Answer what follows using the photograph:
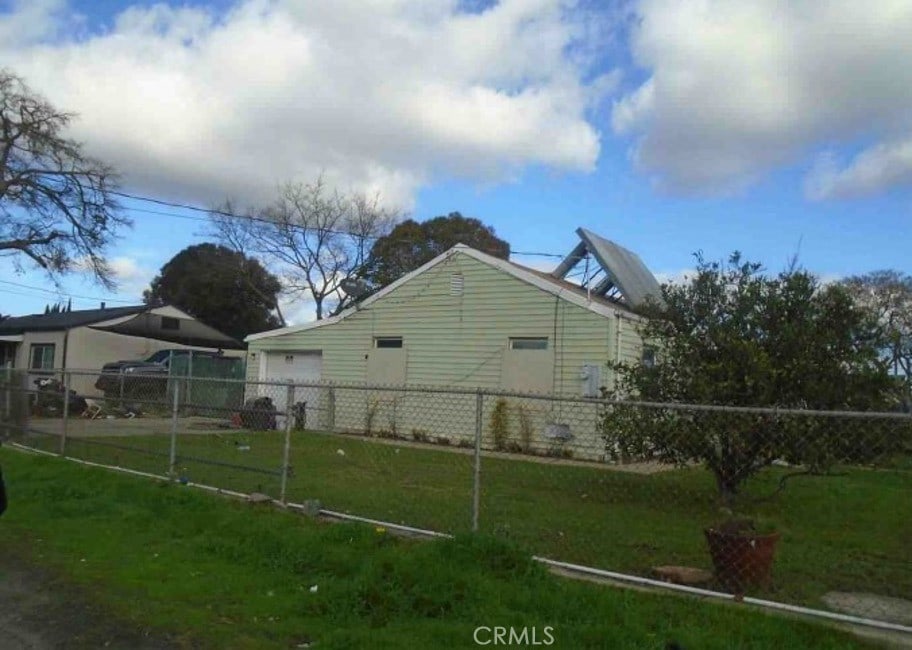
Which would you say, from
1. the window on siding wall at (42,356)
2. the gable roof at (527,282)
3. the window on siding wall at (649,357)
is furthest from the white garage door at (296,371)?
the window on siding wall at (42,356)

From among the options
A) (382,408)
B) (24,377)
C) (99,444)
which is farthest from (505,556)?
(382,408)

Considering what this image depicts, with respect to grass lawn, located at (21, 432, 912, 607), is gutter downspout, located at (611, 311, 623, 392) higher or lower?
higher

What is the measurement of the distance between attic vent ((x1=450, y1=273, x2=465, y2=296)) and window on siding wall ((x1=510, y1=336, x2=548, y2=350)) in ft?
6.27

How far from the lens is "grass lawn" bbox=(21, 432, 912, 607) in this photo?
6.98m

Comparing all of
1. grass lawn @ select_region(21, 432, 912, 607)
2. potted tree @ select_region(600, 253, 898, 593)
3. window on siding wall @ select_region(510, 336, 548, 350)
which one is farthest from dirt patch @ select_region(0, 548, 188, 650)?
window on siding wall @ select_region(510, 336, 548, 350)

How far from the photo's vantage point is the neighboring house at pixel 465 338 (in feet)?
54.8

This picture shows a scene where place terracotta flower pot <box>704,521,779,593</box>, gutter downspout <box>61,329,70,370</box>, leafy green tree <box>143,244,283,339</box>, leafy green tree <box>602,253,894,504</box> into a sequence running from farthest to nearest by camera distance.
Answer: leafy green tree <box>143,244,283,339</box>
gutter downspout <box>61,329,70,370</box>
leafy green tree <box>602,253,894,504</box>
terracotta flower pot <box>704,521,779,593</box>

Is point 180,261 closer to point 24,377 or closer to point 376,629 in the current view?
point 24,377

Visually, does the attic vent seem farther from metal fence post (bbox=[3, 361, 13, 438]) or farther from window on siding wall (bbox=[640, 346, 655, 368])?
metal fence post (bbox=[3, 361, 13, 438])

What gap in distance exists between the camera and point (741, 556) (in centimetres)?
572

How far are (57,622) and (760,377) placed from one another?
7.22 meters

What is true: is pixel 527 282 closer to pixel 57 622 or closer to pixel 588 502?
pixel 588 502

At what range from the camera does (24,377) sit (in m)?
14.5

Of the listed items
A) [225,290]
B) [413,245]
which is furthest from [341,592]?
[225,290]
